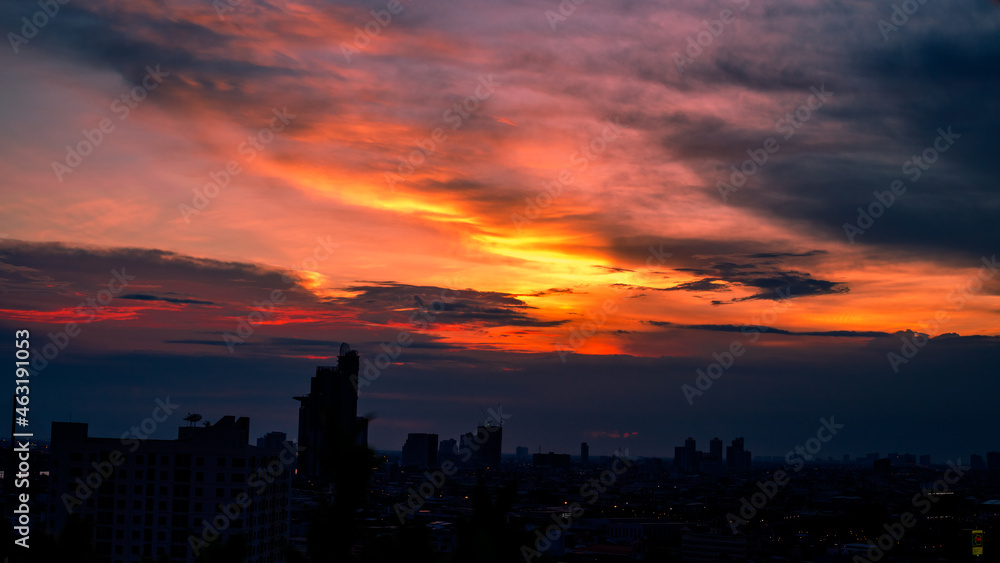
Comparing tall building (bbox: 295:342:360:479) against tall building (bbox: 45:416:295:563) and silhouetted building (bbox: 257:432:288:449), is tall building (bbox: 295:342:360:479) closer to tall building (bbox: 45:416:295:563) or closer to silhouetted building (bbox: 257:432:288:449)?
silhouetted building (bbox: 257:432:288:449)

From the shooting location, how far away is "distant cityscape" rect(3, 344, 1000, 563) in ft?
34.0

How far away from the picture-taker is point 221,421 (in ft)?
130

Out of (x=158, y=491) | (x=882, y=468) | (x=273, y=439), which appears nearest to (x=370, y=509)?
(x=158, y=491)

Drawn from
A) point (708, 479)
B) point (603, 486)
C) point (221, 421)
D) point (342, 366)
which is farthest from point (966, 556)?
point (708, 479)

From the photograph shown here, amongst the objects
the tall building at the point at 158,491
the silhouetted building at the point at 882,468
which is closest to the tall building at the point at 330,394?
the tall building at the point at 158,491

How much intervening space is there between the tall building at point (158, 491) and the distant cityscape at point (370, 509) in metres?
0.06

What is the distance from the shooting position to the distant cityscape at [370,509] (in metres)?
10.4

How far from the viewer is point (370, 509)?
529 inches

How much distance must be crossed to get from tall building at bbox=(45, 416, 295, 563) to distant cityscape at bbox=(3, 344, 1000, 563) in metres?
0.06

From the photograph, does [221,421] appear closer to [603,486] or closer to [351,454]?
[351,454]

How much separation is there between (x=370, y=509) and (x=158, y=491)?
88.6ft

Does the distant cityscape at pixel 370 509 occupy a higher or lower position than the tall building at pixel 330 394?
lower

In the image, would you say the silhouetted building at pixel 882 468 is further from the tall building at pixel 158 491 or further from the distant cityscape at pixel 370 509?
the tall building at pixel 158 491

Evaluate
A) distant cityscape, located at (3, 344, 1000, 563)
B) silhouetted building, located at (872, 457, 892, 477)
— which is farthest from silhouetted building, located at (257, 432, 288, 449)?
silhouetted building, located at (872, 457, 892, 477)
